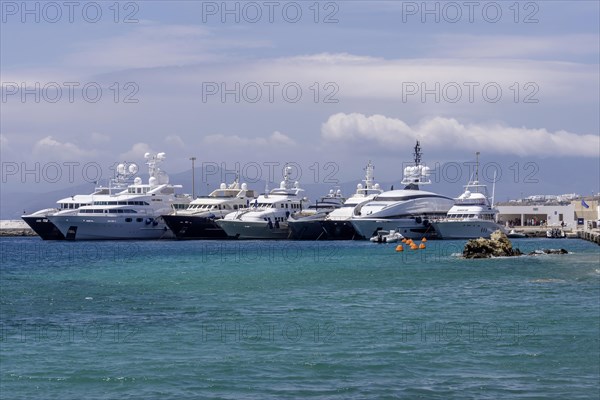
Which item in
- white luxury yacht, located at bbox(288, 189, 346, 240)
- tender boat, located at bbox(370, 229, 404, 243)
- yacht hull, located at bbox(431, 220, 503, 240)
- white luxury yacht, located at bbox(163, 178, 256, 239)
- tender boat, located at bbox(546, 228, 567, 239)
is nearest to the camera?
tender boat, located at bbox(370, 229, 404, 243)

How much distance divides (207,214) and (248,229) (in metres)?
8.78

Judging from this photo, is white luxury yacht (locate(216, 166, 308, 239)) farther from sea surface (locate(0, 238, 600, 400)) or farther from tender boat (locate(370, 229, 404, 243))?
sea surface (locate(0, 238, 600, 400))

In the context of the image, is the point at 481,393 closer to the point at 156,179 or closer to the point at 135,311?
the point at 135,311

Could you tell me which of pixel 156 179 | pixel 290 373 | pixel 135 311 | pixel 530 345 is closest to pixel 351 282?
pixel 135 311

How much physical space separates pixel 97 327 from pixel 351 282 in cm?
2225

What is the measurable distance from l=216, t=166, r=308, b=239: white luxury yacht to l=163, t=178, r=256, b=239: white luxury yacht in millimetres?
3513

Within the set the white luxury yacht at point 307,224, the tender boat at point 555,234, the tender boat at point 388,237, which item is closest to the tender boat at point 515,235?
the tender boat at point 555,234

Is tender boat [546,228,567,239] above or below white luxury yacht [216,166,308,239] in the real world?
below

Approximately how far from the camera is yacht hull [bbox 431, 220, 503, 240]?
123 m

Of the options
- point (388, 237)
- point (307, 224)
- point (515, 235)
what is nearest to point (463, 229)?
point (388, 237)

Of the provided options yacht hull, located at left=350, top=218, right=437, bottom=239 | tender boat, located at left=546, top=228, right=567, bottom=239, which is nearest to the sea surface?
yacht hull, located at left=350, top=218, right=437, bottom=239

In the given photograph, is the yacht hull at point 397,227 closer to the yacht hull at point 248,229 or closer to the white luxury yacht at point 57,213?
the yacht hull at point 248,229

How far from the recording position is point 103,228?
13075 centimetres

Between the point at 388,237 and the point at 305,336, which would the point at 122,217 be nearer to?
the point at 388,237
